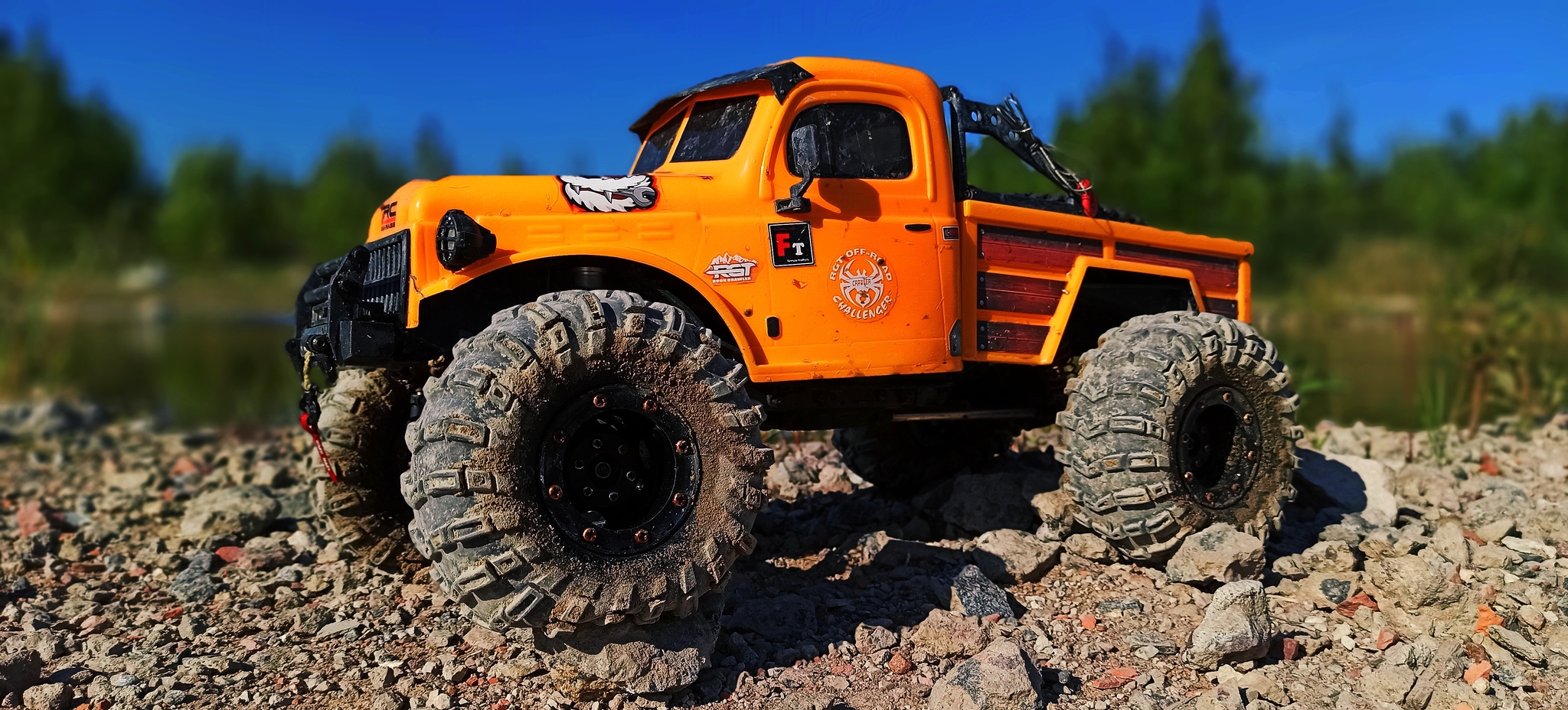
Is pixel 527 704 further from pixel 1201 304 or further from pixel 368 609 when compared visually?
pixel 1201 304

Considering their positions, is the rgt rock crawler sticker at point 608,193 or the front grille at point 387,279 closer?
the front grille at point 387,279

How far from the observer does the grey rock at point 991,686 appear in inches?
158

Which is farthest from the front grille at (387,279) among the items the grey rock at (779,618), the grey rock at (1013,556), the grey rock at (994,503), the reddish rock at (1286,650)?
the reddish rock at (1286,650)

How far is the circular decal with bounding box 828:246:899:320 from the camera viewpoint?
5016 mm

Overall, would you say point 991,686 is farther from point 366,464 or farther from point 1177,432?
point 366,464

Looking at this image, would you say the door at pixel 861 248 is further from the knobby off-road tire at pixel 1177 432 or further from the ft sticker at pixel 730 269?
the knobby off-road tire at pixel 1177 432

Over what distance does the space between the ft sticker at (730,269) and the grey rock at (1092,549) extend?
222cm

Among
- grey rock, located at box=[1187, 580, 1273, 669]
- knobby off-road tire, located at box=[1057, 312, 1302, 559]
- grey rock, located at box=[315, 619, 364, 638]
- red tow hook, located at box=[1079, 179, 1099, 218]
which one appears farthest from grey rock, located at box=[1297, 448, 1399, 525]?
grey rock, located at box=[315, 619, 364, 638]

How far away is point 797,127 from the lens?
201 inches

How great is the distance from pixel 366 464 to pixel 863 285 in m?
2.70


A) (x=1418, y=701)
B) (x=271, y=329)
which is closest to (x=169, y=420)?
(x=1418, y=701)

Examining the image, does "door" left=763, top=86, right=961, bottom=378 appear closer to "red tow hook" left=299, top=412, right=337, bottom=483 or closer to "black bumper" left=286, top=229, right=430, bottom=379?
"black bumper" left=286, top=229, right=430, bottom=379

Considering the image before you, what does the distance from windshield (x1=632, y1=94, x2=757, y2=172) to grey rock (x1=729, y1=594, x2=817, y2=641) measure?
2017mm

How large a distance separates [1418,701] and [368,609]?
4.44m
